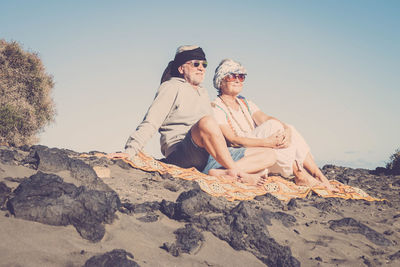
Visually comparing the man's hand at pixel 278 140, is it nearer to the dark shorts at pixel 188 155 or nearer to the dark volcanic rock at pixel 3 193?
the dark shorts at pixel 188 155

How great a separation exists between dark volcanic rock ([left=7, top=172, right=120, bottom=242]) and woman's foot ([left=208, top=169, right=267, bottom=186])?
2.63 m

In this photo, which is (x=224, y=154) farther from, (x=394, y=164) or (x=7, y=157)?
(x=394, y=164)

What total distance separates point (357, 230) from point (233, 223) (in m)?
1.93

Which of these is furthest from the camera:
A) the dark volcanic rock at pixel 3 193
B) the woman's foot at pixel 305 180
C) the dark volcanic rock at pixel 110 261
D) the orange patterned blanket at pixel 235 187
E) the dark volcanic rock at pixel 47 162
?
the woman's foot at pixel 305 180

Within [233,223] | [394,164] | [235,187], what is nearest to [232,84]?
[235,187]

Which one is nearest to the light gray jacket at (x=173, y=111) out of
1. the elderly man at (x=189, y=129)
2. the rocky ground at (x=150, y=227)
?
the elderly man at (x=189, y=129)

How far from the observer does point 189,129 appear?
616 cm

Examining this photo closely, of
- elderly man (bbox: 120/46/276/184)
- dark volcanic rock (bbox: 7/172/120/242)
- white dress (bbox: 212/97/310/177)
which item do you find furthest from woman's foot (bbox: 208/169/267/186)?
dark volcanic rock (bbox: 7/172/120/242)

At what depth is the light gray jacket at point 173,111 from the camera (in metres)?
5.90

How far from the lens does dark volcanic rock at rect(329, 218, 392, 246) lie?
417 cm

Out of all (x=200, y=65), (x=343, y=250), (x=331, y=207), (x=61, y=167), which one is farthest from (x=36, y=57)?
(x=343, y=250)

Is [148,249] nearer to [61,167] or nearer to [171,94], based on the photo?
[61,167]

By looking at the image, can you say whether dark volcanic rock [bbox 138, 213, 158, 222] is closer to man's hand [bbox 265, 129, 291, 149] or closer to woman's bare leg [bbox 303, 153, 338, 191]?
man's hand [bbox 265, 129, 291, 149]

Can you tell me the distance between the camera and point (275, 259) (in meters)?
3.15
